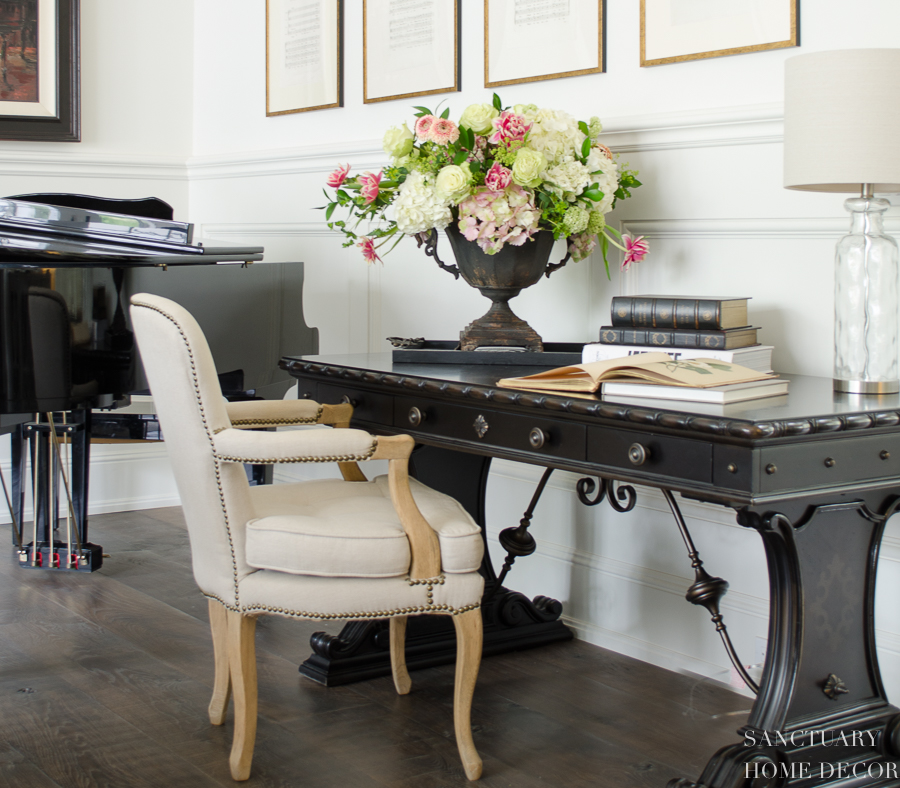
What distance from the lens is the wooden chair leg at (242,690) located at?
213 centimetres

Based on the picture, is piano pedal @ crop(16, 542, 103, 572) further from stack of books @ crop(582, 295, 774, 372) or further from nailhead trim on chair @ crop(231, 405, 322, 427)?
stack of books @ crop(582, 295, 774, 372)

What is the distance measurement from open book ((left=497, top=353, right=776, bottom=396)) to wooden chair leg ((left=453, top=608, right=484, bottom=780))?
0.50m

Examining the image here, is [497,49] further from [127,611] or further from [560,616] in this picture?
[127,611]

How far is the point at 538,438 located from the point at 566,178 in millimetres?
703

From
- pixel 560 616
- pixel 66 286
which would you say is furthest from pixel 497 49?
pixel 560 616

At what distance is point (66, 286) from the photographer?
3.05 metres

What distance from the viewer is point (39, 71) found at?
14.3 ft

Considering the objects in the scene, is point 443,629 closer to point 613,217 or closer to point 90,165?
point 613,217

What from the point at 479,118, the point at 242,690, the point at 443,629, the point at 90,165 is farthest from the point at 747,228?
the point at 90,165

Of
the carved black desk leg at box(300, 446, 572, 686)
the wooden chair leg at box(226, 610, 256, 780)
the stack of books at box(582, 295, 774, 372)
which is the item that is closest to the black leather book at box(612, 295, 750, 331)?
the stack of books at box(582, 295, 774, 372)

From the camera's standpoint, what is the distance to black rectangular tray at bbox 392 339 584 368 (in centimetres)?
248

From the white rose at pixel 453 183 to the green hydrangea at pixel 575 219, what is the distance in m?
0.24

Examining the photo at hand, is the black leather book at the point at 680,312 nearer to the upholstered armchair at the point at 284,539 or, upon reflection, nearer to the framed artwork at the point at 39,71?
the upholstered armchair at the point at 284,539

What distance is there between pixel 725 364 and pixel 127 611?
2.10 meters
